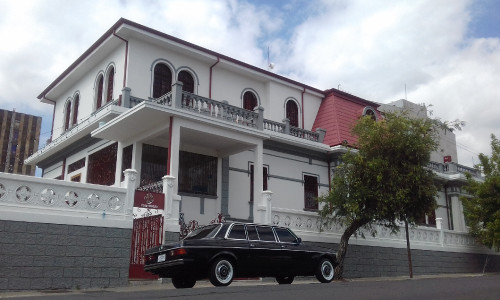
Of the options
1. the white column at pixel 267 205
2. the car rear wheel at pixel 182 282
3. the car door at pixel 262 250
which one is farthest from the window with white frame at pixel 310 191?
the car rear wheel at pixel 182 282

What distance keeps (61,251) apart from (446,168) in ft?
77.0

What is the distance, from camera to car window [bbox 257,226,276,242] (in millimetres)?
11661

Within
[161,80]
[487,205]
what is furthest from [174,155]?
[487,205]

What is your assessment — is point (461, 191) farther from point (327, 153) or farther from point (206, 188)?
point (206, 188)

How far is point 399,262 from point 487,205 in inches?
253

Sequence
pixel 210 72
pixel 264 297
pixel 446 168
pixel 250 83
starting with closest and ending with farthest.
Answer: pixel 264 297 → pixel 210 72 → pixel 250 83 → pixel 446 168

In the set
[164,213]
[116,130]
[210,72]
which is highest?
[210,72]

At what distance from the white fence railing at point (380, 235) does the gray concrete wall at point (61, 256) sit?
5.45 meters

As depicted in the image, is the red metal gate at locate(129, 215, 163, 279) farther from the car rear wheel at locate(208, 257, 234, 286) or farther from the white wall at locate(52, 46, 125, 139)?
the white wall at locate(52, 46, 125, 139)

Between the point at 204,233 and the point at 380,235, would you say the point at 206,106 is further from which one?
the point at 380,235

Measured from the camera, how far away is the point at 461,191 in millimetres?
29125

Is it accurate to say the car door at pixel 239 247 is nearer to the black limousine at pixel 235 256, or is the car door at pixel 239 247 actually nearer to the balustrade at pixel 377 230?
the black limousine at pixel 235 256

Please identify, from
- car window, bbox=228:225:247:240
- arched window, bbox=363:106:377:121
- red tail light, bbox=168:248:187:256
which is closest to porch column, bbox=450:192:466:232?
arched window, bbox=363:106:377:121

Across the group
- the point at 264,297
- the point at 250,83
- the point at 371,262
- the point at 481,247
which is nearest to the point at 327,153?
the point at 250,83
